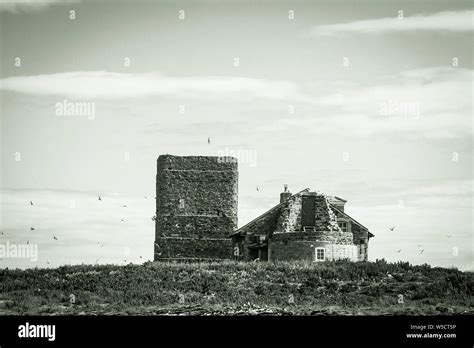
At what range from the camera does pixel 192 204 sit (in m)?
69.0

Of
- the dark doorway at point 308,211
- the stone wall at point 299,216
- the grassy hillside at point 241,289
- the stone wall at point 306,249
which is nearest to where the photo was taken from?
the grassy hillside at point 241,289

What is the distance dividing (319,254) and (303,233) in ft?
4.87

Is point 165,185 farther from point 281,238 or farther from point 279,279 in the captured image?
point 279,279

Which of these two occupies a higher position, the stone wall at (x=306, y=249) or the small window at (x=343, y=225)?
the small window at (x=343, y=225)

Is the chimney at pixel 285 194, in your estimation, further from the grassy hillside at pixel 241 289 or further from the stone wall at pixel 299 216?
the grassy hillside at pixel 241 289

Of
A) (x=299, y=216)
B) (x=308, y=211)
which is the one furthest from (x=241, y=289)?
(x=299, y=216)

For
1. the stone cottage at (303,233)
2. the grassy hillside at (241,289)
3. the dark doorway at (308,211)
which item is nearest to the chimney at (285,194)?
the stone cottage at (303,233)

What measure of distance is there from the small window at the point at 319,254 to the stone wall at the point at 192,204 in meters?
9.12

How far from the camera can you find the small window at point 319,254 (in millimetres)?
61500

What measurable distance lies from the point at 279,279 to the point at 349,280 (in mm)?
3498

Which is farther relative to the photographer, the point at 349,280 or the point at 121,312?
the point at 349,280
